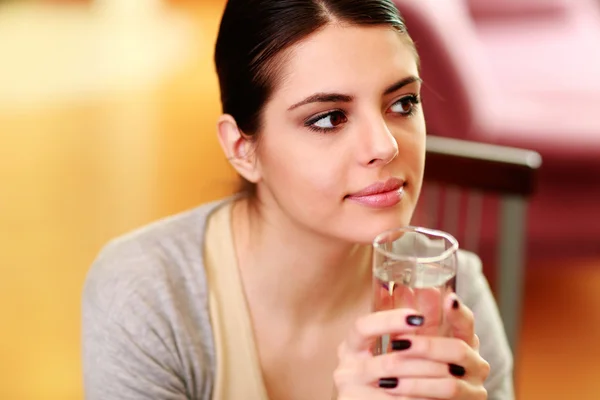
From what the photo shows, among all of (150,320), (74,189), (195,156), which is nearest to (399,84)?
(150,320)

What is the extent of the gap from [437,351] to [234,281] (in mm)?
493

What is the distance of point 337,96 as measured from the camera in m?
1.30

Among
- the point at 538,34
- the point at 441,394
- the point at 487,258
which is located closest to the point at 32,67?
the point at 538,34

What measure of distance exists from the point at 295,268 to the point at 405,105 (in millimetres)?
343

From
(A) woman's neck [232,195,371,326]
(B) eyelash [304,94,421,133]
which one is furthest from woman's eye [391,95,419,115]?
(A) woman's neck [232,195,371,326]

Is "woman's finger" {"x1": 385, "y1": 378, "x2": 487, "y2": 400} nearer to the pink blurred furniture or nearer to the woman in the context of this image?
the woman

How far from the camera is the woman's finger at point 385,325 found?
3.54 ft

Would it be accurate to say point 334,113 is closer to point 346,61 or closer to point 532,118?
point 346,61

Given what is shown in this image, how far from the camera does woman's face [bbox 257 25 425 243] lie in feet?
4.26

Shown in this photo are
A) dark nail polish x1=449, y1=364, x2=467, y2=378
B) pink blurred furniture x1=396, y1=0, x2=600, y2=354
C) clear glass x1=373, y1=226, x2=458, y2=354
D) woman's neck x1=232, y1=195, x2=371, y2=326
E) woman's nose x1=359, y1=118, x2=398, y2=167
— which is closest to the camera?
clear glass x1=373, y1=226, x2=458, y2=354

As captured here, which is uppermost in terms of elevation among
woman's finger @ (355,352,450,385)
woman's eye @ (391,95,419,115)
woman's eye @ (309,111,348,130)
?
woman's eye @ (391,95,419,115)

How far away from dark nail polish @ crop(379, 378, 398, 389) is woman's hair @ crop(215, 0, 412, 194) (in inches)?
18.2

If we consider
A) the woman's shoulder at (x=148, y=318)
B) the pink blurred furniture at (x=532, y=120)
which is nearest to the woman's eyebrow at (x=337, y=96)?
the woman's shoulder at (x=148, y=318)

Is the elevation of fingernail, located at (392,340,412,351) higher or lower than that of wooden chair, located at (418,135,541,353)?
lower
